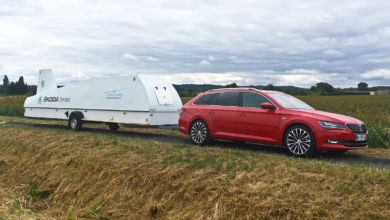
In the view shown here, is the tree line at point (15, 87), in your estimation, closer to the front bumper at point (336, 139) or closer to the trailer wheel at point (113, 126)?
the trailer wheel at point (113, 126)

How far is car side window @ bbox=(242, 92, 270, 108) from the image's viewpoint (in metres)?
10.0

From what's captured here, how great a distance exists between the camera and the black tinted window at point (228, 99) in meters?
10.6

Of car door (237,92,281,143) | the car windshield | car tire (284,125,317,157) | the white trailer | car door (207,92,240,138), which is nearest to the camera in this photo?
car tire (284,125,317,157)

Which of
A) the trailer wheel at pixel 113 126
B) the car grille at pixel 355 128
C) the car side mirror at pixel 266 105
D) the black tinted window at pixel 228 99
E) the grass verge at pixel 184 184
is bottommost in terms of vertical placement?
the grass verge at pixel 184 184

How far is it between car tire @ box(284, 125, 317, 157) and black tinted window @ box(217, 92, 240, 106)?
201 cm

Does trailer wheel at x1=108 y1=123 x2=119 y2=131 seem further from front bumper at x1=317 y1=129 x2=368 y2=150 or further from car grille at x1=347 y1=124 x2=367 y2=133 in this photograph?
car grille at x1=347 y1=124 x2=367 y2=133

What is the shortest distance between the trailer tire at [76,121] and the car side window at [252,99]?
8.70 metres

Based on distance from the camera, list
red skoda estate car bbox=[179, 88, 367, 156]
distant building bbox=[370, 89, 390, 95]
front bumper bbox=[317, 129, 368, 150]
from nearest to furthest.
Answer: front bumper bbox=[317, 129, 368, 150] → red skoda estate car bbox=[179, 88, 367, 156] → distant building bbox=[370, 89, 390, 95]

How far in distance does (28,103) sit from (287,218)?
54.5ft

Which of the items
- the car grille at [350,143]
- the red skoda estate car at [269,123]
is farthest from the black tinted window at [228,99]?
the car grille at [350,143]

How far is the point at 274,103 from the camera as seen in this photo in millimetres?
9695

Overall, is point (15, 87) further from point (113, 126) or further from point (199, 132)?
point (199, 132)

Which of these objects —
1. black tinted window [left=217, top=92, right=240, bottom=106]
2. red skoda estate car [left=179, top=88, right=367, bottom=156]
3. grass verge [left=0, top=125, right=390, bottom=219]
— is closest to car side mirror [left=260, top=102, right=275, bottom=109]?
red skoda estate car [left=179, top=88, right=367, bottom=156]

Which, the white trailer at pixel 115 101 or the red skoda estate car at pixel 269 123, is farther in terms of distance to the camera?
the white trailer at pixel 115 101
